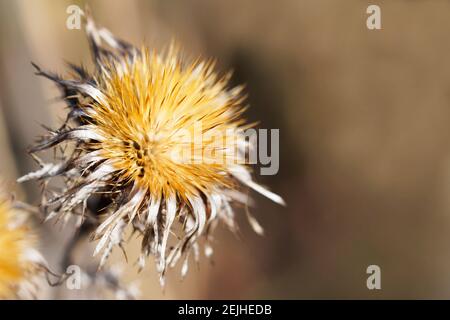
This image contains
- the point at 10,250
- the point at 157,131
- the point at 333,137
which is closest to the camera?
the point at 157,131

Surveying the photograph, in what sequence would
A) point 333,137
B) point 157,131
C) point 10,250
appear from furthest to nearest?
point 333,137 → point 10,250 → point 157,131

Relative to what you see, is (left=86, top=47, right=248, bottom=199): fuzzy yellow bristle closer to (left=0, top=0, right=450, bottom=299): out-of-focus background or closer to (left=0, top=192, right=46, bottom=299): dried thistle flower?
(left=0, top=192, right=46, bottom=299): dried thistle flower

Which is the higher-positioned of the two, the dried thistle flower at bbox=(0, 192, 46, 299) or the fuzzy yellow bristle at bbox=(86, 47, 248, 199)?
the fuzzy yellow bristle at bbox=(86, 47, 248, 199)

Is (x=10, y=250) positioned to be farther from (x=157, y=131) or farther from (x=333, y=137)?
(x=333, y=137)

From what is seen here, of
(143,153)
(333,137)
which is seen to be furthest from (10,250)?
(333,137)

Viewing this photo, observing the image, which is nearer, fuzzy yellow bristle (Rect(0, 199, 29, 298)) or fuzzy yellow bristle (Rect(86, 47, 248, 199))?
fuzzy yellow bristle (Rect(86, 47, 248, 199))

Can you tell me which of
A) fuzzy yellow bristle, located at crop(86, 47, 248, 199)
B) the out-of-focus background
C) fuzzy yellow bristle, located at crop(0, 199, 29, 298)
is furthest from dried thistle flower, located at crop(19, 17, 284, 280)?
the out-of-focus background
